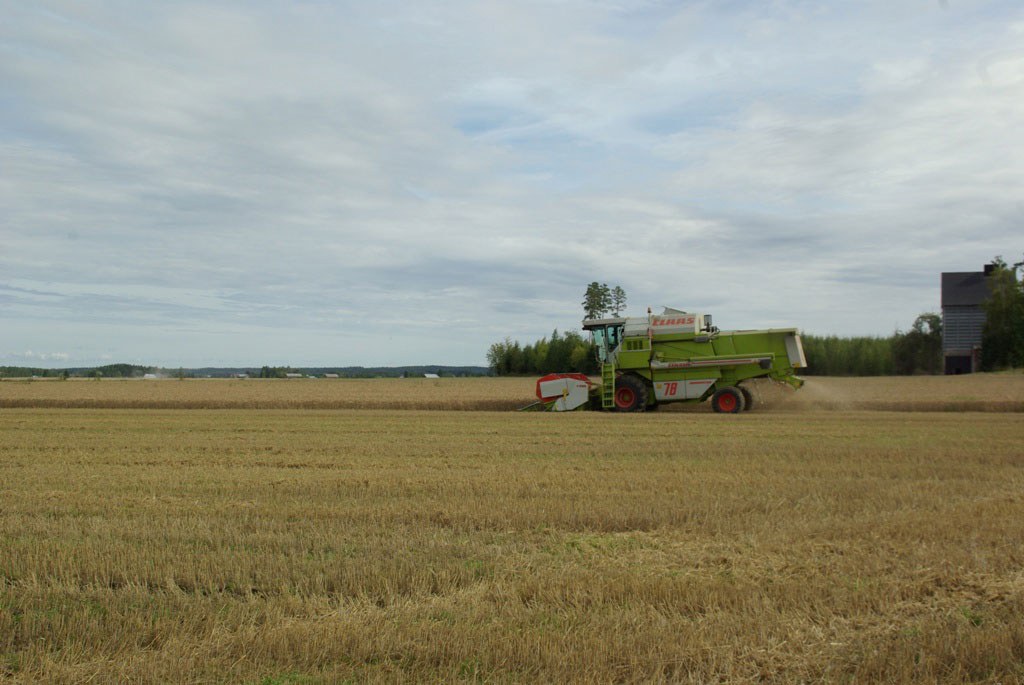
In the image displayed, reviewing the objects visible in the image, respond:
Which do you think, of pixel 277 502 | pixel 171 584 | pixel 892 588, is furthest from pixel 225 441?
pixel 892 588

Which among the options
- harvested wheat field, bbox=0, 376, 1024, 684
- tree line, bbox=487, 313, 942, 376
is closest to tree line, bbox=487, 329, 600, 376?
tree line, bbox=487, 313, 942, 376

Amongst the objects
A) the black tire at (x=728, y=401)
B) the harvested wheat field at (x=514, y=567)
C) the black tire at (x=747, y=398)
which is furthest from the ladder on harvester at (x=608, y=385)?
the harvested wheat field at (x=514, y=567)

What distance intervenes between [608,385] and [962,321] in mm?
39593

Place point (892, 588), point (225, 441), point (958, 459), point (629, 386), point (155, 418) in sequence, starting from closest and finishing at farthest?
point (892, 588), point (958, 459), point (225, 441), point (155, 418), point (629, 386)

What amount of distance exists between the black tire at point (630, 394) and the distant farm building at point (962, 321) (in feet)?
117

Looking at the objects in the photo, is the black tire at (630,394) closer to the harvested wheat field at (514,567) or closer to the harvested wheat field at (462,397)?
the harvested wheat field at (462,397)

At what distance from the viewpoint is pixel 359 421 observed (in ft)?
72.8

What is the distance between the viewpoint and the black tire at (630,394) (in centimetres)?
2516

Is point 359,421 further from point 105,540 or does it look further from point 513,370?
point 513,370

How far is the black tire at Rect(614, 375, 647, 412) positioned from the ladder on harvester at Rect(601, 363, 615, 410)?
21 centimetres

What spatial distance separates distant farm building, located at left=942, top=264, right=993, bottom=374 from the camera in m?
53.5

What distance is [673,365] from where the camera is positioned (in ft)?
81.5

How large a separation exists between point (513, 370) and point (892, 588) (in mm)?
50860

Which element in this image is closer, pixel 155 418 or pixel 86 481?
pixel 86 481
